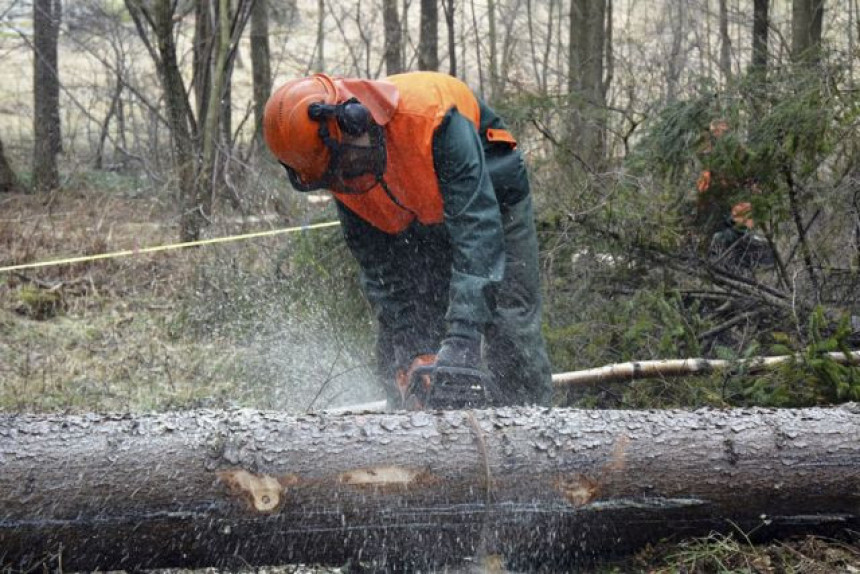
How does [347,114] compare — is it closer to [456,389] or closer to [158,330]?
[456,389]

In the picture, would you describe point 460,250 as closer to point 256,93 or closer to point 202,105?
point 202,105

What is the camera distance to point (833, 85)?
18.0 ft

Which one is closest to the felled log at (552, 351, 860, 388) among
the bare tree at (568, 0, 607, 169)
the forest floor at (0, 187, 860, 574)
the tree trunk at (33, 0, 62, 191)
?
the forest floor at (0, 187, 860, 574)

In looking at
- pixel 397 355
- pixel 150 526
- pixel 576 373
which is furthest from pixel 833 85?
pixel 150 526

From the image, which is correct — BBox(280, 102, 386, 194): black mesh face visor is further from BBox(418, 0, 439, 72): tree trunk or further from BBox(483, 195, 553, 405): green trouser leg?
BBox(418, 0, 439, 72): tree trunk

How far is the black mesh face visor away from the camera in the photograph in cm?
357

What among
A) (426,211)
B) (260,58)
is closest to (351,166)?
(426,211)

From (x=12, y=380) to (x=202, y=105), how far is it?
424 centimetres

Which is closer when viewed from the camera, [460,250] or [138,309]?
[460,250]

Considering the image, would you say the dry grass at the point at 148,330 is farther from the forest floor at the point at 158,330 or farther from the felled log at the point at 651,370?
the felled log at the point at 651,370

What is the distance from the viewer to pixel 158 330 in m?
7.15

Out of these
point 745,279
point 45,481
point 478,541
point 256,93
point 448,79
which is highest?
point 256,93

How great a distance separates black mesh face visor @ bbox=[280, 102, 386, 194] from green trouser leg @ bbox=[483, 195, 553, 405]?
0.74 m

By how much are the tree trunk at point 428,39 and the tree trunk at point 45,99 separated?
16.2 ft
